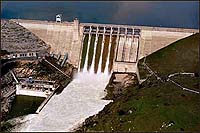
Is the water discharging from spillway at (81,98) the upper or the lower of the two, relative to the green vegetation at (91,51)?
lower

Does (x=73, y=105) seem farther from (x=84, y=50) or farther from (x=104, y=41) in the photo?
(x=104, y=41)

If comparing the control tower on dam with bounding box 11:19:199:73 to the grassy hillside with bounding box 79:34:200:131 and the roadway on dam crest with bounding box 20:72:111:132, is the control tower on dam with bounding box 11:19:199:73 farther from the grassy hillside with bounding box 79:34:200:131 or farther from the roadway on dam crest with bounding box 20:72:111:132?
the grassy hillside with bounding box 79:34:200:131

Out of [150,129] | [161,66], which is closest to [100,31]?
[161,66]

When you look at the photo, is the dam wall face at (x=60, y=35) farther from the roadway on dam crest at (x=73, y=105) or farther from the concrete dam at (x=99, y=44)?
the roadway on dam crest at (x=73, y=105)

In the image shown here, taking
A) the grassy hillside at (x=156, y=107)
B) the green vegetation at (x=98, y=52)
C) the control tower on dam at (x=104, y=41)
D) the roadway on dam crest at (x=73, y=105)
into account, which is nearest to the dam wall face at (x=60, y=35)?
the control tower on dam at (x=104, y=41)

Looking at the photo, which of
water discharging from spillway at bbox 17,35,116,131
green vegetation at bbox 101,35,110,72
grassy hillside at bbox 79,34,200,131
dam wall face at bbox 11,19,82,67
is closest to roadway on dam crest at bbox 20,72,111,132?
water discharging from spillway at bbox 17,35,116,131

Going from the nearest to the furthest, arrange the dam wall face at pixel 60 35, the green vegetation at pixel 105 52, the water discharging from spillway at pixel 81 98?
the water discharging from spillway at pixel 81 98 < the green vegetation at pixel 105 52 < the dam wall face at pixel 60 35

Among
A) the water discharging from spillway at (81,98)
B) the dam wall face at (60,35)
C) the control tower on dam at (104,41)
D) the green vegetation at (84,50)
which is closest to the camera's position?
the water discharging from spillway at (81,98)

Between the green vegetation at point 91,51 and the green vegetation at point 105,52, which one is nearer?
the green vegetation at point 105,52
